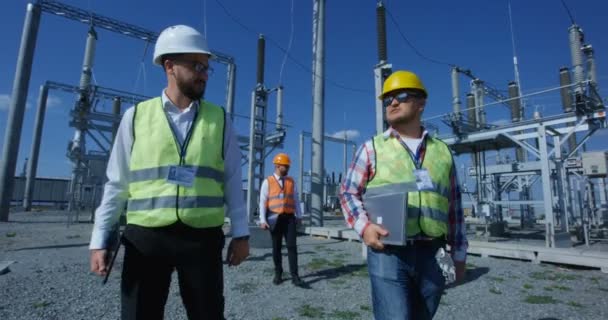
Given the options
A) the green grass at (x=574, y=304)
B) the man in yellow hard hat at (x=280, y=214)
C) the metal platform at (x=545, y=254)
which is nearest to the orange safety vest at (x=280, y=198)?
the man in yellow hard hat at (x=280, y=214)

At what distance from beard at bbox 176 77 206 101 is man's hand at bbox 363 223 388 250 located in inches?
50.1

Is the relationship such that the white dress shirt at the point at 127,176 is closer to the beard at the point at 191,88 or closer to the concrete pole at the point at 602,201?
the beard at the point at 191,88

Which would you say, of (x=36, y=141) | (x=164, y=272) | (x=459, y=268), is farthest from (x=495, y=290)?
(x=36, y=141)

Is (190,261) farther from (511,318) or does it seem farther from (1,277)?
(1,277)

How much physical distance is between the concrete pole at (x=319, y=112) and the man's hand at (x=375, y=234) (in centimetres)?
1009

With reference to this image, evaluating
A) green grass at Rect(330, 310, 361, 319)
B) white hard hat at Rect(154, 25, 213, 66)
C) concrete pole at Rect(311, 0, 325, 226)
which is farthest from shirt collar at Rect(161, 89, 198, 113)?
concrete pole at Rect(311, 0, 325, 226)

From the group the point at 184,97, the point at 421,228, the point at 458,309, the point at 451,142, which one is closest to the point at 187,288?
the point at 184,97

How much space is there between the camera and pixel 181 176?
1794 mm

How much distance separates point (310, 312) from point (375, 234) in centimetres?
255

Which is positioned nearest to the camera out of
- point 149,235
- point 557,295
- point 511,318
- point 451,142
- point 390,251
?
point 149,235

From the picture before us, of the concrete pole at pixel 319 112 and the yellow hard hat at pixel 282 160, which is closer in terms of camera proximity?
the yellow hard hat at pixel 282 160

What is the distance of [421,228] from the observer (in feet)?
6.36

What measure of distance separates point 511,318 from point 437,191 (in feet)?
10.1

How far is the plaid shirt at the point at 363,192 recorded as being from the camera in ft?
7.07
